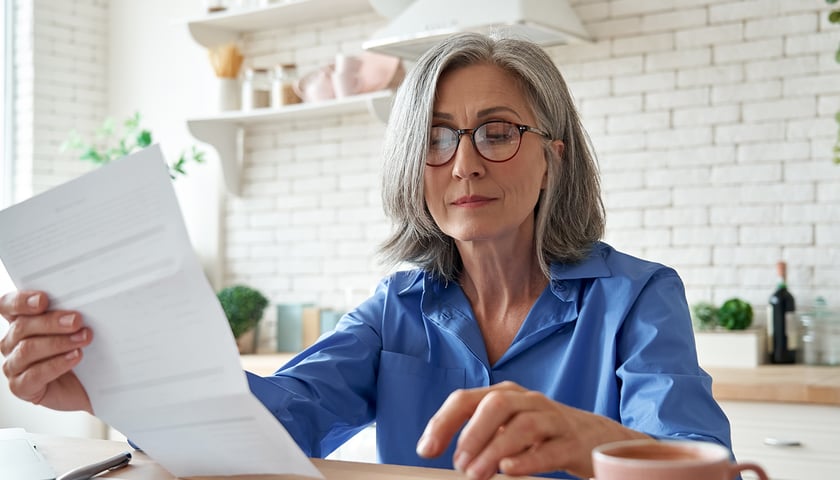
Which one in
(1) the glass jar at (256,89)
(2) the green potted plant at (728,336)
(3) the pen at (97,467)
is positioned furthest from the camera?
(1) the glass jar at (256,89)

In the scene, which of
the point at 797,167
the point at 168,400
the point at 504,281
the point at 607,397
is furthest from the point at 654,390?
the point at 797,167

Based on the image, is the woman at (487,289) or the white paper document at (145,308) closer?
the white paper document at (145,308)

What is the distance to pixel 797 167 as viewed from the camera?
10.6ft

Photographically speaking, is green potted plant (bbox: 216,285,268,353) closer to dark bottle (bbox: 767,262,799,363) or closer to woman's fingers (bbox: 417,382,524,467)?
dark bottle (bbox: 767,262,799,363)

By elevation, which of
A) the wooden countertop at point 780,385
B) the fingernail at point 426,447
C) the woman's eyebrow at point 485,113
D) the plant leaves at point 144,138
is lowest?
the wooden countertop at point 780,385

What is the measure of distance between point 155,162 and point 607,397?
89 cm

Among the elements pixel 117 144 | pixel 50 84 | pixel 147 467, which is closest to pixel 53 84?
pixel 50 84

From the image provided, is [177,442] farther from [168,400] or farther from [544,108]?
[544,108]

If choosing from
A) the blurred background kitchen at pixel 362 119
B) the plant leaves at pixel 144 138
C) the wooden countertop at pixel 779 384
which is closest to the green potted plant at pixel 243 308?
the blurred background kitchen at pixel 362 119

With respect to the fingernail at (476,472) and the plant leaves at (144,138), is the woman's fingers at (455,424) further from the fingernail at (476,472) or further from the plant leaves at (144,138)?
the plant leaves at (144,138)

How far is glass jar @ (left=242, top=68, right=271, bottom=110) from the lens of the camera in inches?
166

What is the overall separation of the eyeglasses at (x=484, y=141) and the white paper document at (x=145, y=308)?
0.73 metres

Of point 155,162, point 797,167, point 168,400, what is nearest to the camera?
point 155,162

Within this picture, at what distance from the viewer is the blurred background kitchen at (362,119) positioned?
3.25 metres
